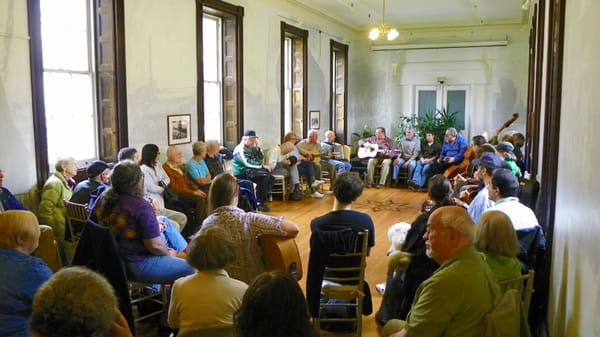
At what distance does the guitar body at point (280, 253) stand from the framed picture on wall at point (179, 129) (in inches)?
172

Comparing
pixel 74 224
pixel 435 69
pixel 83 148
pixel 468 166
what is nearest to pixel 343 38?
pixel 435 69

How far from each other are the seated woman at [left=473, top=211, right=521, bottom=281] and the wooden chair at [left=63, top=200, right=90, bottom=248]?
3.19 m

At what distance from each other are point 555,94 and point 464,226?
172 centimetres

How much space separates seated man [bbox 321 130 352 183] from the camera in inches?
429

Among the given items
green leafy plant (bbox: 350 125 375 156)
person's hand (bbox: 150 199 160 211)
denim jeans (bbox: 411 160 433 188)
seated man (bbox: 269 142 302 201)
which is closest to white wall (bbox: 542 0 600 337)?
person's hand (bbox: 150 199 160 211)

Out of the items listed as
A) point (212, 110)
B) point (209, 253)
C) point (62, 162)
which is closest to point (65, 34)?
point (62, 162)

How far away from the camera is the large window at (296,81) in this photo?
11383 mm

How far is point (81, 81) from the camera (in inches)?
253

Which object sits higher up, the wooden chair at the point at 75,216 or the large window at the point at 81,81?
the large window at the point at 81,81

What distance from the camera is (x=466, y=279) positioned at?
229 centimetres

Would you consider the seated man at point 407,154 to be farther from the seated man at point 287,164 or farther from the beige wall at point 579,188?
the beige wall at point 579,188

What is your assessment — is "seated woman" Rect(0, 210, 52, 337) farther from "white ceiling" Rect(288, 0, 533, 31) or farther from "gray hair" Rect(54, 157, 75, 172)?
"white ceiling" Rect(288, 0, 533, 31)

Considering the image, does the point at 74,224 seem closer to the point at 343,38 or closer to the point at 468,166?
the point at 468,166

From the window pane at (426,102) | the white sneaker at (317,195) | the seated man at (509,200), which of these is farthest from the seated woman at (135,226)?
the window pane at (426,102)
